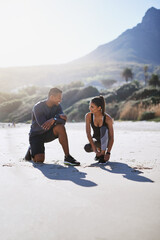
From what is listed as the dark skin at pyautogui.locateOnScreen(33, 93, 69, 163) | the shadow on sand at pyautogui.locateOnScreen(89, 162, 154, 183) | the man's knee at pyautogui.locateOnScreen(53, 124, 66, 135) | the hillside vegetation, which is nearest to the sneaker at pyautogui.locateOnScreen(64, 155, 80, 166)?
the dark skin at pyautogui.locateOnScreen(33, 93, 69, 163)

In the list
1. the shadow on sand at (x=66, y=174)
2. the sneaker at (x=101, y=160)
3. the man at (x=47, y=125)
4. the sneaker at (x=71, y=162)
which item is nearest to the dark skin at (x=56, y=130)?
the man at (x=47, y=125)

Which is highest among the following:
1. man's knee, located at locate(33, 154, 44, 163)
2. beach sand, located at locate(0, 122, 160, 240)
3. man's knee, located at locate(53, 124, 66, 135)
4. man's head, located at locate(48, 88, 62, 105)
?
man's head, located at locate(48, 88, 62, 105)

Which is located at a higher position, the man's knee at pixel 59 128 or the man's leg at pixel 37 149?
the man's knee at pixel 59 128

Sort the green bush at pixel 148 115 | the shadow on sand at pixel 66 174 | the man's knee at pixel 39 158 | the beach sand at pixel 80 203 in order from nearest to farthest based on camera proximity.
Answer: the beach sand at pixel 80 203
the shadow on sand at pixel 66 174
the man's knee at pixel 39 158
the green bush at pixel 148 115

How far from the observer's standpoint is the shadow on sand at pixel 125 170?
8.65ft

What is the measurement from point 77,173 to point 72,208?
1.20 meters

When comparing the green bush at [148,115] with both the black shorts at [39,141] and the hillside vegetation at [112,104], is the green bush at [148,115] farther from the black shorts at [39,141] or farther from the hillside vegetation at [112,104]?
the black shorts at [39,141]

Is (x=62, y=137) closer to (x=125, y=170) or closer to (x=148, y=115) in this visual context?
(x=125, y=170)

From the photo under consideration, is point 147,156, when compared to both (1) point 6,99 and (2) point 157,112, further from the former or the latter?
(1) point 6,99

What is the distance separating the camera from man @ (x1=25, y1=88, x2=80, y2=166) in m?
3.69

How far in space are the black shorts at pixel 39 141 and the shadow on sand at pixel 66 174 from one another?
37cm

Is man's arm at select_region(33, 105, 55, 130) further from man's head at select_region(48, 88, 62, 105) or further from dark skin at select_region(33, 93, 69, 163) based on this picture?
man's head at select_region(48, 88, 62, 105)

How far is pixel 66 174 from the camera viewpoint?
9.59 ft

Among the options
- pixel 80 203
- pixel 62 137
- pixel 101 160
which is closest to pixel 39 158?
pixel 62 137
